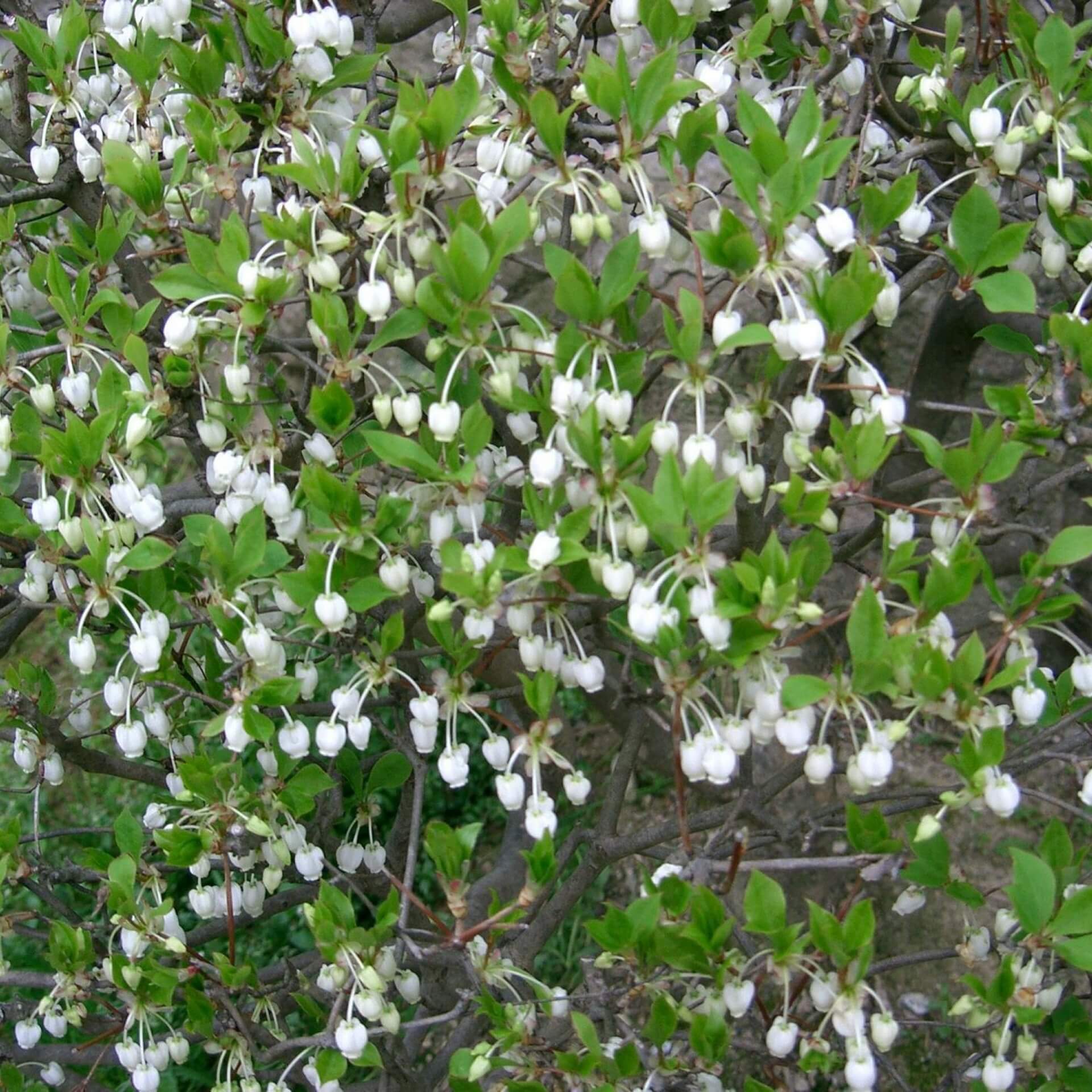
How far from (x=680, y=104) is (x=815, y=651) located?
1.56 metres

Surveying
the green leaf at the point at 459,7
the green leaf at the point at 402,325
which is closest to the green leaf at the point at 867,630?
the green leaf at the point at 402,325

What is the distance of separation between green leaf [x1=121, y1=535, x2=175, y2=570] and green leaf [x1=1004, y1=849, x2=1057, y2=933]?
1.01 m

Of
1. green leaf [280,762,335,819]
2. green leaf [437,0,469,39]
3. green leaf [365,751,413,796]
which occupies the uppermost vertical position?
green leaf [437,0,469,39]

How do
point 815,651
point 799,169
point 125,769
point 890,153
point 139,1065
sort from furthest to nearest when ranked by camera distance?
point 815,651
point 125,769
point 890,153
point 139,1065
point 799,169

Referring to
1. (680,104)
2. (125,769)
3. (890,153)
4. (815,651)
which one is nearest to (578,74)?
(680,104)

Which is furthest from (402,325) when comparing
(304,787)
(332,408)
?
(304,787)

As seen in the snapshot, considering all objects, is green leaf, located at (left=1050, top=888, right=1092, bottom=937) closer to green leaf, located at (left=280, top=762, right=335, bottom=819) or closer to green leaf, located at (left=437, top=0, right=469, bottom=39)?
green leaf, located at (left=280, top=762, right=335, bottom=819)

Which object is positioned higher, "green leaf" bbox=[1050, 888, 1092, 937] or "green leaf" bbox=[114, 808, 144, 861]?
"green leaf" bbox=[1050, 888, 1092, 937]

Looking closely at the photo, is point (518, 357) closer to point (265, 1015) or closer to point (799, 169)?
point (799, 169)

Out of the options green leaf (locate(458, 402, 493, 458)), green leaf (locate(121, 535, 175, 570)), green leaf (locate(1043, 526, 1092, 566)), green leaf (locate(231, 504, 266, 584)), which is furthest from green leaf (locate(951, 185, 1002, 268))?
green leaf (locate(121, 535, 175, 570))

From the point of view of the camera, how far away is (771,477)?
1469 mm

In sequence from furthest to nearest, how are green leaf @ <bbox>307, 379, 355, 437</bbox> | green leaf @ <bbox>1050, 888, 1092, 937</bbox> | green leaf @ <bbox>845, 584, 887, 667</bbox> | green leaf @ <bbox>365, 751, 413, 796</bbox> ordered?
green leaf @ <bbox>365, 751, 413, 796</bbox> < green leaf @ <bbox>307, 379, 355, 437</bbox> < green leaf @ <bbox>1050, 888, 1092, 937</bbox> < green leaf @ <bbox>845, 584, 887, 667</bbox>

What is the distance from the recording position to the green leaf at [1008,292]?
1337 millimetres

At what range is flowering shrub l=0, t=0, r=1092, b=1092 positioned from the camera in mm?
1224
